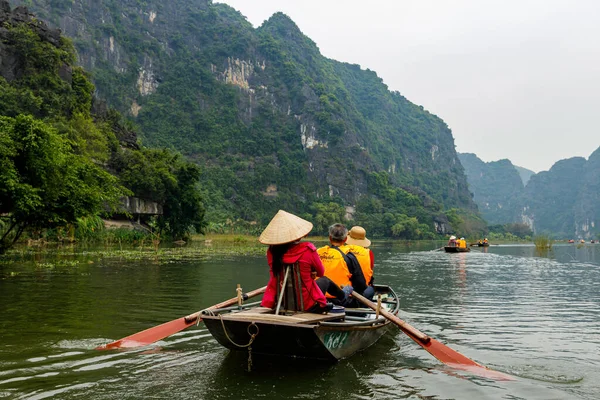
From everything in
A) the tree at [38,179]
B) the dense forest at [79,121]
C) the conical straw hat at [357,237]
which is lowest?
the conical straw hat at [357,237]

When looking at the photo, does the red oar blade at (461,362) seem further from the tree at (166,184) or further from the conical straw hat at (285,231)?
the tree at (166,184)

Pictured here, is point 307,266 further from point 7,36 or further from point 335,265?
point 7,36

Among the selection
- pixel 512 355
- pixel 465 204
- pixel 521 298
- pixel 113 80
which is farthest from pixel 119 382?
pixel 465 204

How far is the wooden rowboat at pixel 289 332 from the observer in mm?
5082

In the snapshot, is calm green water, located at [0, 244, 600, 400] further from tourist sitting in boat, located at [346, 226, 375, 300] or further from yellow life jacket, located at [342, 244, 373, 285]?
yellow life jacket, located at [342, 244, 373, 285]

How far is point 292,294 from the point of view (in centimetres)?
575

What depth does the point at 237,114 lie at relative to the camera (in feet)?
382

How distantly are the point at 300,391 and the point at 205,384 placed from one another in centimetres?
94

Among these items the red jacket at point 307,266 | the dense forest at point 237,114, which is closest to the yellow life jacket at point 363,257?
the red jacket at point 307,266

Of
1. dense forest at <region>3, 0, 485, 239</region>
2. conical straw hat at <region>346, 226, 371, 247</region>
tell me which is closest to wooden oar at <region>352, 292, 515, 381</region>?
conical straw hat at <region>346, 226, 371, 247</region>

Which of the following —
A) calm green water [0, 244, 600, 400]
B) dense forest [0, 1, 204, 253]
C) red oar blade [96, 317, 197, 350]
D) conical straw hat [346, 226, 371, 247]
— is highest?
dense forest [0, 1, 204, 253]

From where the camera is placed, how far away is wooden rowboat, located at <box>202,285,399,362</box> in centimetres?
508

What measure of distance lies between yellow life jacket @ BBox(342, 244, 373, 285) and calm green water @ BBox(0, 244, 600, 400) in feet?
3.48

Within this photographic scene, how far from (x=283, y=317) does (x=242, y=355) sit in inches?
43.2
